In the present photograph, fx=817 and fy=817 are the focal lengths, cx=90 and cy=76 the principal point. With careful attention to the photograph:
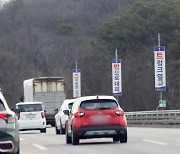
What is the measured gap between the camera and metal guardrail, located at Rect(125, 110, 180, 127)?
44228 mm

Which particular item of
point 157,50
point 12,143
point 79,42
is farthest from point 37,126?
point 79,42

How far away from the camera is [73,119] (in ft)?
84.2

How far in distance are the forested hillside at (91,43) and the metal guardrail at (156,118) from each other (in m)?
20.1

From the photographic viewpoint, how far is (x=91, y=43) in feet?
298

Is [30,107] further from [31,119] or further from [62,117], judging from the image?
[62,117]

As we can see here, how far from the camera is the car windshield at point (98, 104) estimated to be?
2559 centimetres

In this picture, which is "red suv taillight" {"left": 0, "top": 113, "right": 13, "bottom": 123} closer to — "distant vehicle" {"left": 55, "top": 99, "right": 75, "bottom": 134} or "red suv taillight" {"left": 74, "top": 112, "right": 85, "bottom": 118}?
"red suv taillight" {"left": 74, "top": 112, "right": 85, "bottom": 118}

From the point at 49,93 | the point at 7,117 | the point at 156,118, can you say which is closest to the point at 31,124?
the point at 156,118

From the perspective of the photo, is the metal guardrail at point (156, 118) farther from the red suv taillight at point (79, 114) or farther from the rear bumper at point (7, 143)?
the rear bumper at point (7, 143)

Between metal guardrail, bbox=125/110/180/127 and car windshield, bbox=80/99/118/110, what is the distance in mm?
18149

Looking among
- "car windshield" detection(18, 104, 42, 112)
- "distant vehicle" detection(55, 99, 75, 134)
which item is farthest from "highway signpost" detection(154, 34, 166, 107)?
"distant vehicle" detection(55, 99, 75, 134)

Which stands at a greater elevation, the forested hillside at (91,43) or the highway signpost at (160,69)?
the forested hillside at (91,43)

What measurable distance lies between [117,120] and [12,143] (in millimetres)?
8528

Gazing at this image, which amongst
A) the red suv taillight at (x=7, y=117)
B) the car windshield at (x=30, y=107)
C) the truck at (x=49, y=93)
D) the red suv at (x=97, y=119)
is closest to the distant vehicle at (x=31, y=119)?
the car windshield at (x=30, y=107)
